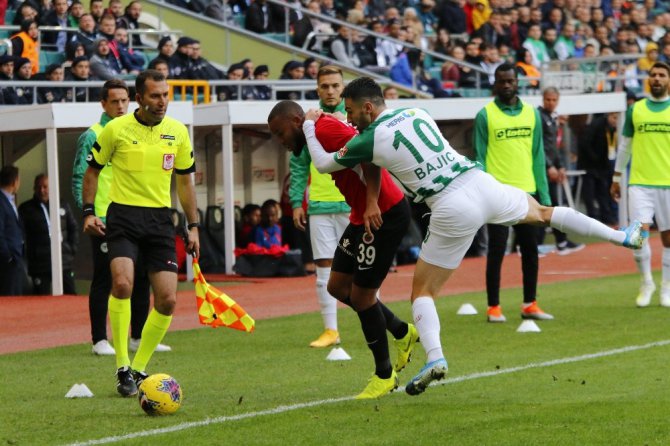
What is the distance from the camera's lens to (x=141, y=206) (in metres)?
9.04

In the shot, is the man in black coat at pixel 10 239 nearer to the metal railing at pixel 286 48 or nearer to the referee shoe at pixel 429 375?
the metal railing at pixel 286 48

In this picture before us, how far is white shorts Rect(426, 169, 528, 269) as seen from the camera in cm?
804

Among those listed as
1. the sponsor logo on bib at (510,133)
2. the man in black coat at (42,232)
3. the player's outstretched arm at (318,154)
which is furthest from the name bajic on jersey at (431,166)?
the man in black coat at (42,232)

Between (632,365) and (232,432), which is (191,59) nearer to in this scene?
(632,365)

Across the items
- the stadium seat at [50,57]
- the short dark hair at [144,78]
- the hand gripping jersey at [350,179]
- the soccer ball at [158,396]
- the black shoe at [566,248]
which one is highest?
the stadium seat at [50,57]

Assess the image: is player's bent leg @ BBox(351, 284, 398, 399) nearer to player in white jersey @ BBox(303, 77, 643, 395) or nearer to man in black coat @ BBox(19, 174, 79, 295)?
player in white jersey @ BBox(303, 77, 643, 395)

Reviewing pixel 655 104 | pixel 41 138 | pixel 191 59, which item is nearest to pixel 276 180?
pixel 191 59

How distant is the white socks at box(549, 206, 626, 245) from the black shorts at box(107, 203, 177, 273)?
2.53 m

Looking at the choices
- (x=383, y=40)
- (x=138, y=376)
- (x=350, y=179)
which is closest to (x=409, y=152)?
(x=350, y=179)

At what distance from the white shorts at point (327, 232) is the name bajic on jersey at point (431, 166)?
11.1 feet

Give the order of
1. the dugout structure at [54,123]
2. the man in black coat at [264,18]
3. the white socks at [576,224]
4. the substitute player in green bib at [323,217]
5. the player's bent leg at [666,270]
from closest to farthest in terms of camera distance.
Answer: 1. the white socks at [576,224]
2. the substitute player in green bib at [323,217]
3. the player's bent leg at [666,270]
4. the dugout structure at [54,123]
5. the man in black coat at [264,18]

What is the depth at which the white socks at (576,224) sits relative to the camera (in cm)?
862

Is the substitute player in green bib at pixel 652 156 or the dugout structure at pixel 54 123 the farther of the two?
the dugout structure at pixel 54 123

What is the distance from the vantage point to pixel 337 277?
29.0ft
